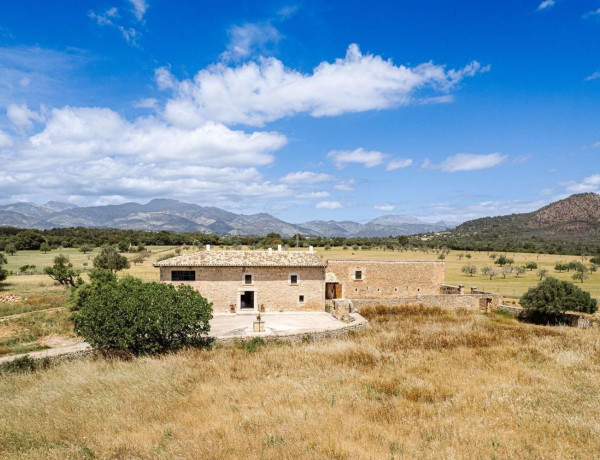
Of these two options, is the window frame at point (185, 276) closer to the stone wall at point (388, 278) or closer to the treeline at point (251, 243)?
the stone wall at point (388, 278)

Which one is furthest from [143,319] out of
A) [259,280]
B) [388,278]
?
[388,278]

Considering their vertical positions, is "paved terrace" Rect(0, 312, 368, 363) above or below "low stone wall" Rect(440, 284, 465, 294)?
below

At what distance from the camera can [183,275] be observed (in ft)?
86.5

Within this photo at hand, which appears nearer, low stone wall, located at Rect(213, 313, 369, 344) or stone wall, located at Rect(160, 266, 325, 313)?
low stone wall, located at Rect(213, 313, 369, 344)

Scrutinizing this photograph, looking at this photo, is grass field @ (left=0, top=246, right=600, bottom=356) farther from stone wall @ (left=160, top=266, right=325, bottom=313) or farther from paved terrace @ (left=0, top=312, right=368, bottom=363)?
stone wall @ (left=160, top=266, right=325, bottom=313)

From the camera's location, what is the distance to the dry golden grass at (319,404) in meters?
7.08

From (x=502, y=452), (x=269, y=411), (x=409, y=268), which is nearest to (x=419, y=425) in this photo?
(x=502, y=452)

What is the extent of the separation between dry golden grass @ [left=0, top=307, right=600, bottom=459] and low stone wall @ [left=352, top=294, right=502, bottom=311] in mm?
15731

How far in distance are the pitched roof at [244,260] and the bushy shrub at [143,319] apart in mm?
9295

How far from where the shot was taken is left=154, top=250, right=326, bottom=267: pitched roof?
26.4m

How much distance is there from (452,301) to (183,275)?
2152 centimetres

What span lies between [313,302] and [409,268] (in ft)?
35.9

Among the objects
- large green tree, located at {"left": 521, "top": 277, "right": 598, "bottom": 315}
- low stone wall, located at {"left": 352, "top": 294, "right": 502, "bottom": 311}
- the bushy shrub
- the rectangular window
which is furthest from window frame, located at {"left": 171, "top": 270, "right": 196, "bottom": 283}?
large green tree, located at {"left": 521, "top": 277, "right": 598, "bottom": 315}

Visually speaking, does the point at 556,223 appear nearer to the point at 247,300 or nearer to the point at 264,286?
the point at 264,286
